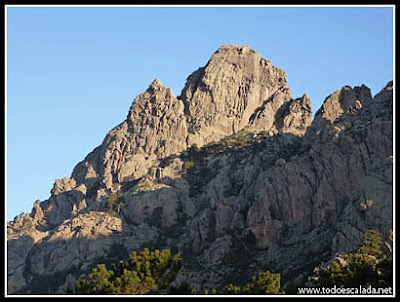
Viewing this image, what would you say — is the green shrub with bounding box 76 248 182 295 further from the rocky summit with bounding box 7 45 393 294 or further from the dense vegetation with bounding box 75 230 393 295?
the rocky summit with bounding box 7 45 393 294

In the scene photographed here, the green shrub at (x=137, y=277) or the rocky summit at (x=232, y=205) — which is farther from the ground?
the rocky summit at (x=232, y=205)

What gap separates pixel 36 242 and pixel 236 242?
52327 mm

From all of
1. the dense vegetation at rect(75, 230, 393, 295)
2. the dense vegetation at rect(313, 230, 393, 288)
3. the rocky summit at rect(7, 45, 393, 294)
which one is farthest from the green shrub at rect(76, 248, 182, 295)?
the rocky summit at rect(7, 45, 393, 294)

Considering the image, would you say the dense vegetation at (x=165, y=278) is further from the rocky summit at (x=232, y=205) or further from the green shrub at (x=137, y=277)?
the rocky summit at (x=232, y=205)

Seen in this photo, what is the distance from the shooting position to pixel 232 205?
154 m

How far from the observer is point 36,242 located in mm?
173375

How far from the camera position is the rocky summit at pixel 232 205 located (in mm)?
131500

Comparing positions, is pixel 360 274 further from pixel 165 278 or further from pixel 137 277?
pixel 137 277

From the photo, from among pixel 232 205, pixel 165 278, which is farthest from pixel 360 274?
pixel 232 205

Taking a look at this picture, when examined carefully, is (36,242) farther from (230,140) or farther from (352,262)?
(352,262)

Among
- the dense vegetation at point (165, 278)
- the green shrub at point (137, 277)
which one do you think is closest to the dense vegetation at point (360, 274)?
the dense vegetation at point (165, 278)

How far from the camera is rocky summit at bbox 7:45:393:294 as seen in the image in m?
132
